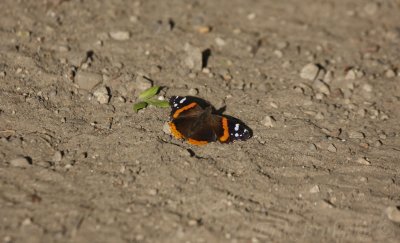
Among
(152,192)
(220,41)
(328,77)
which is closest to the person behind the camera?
(152,192)

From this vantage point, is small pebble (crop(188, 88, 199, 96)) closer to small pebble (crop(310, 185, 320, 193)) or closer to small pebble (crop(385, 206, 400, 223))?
small pebble (crop(310, 185, 320, 193))

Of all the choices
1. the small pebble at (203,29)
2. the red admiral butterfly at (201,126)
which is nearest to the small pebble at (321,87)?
the red admiral butterfly at (201,126)

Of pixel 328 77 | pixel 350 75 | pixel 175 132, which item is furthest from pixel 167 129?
pixel 350 75

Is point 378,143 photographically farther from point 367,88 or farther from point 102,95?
point 102,95

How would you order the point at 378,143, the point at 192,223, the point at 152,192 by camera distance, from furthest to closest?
the point at 378,143, the point at 152,192, the point at 192,223

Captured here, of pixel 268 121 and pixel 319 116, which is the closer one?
pixel 268 121

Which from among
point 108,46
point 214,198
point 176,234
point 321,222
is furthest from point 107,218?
point 108,46
